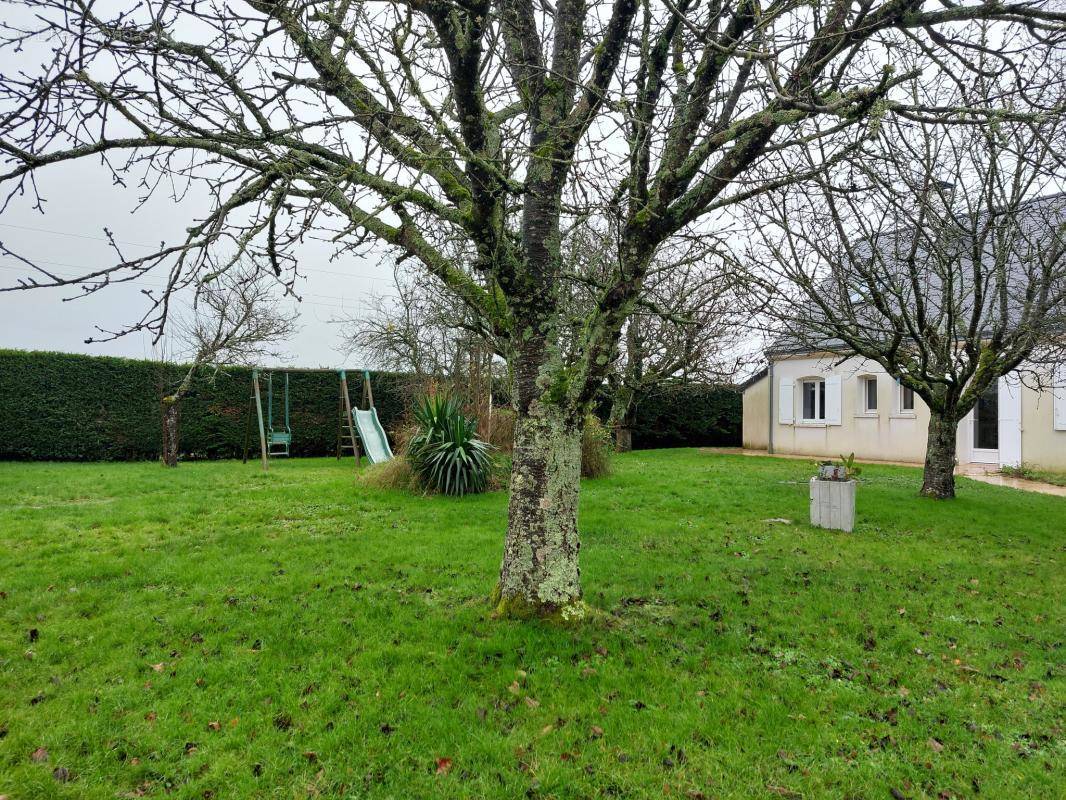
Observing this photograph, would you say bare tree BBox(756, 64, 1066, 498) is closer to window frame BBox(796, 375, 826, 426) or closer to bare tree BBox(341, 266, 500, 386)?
bare tree BBox(341, 266, 500, 386)

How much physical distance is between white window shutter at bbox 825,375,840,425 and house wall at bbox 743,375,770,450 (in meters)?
2.08

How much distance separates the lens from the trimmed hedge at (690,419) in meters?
19.3

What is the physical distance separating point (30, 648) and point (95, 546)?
232cm

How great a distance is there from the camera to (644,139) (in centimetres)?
321

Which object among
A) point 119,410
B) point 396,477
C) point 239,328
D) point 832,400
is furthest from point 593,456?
point 119,410

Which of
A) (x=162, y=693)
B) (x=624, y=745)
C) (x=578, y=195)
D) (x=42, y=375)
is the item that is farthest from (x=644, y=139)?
(x=42, y=375)

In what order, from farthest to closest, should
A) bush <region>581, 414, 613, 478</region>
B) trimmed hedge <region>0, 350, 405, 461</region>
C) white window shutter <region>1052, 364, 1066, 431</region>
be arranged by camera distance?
trimmed hedge <region>0, 350, 405, 461</region>
white window shutter <region>1052, 364, 1066, 431</region>
bush <region>581, 414, 613, 478</region>

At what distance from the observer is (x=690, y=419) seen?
19.8 m

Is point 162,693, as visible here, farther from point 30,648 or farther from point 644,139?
point 644,139

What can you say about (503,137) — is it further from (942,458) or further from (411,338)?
(411,338)

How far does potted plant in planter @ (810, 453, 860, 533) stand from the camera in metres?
6.89

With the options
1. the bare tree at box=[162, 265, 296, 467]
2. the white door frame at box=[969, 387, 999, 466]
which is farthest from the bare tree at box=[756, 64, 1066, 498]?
the bare tree at box=[162, 265, 296, 467]

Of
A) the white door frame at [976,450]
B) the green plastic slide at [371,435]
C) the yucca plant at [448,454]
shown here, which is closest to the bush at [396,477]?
the yucca plant at [448,454]

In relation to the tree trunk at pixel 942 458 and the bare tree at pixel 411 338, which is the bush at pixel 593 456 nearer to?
the bare tree at pixel 411 338
